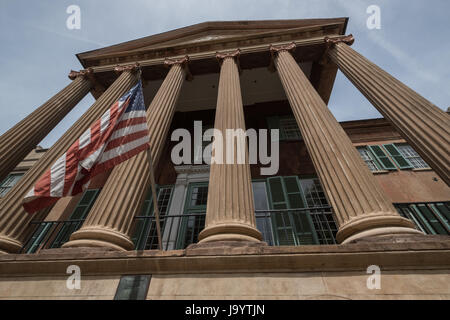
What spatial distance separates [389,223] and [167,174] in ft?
31.4

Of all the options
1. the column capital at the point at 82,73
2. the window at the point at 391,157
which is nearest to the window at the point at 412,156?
the window at the point at 391,157

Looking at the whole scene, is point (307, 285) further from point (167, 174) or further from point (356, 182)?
point (167, 174)

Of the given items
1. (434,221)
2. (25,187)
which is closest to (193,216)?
(25,187)

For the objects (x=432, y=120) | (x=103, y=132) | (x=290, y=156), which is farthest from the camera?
(x=290, y=156)

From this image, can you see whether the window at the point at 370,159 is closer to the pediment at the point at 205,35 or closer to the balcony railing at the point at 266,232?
the balcony railing at the point at 266,232

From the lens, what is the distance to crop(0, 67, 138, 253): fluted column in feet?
17.0

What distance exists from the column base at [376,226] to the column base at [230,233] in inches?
68.9

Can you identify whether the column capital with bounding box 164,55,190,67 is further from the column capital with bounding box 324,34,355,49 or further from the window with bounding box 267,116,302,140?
the column capital with bounding box 324,34,355,49

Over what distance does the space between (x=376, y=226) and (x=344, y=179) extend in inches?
46.0


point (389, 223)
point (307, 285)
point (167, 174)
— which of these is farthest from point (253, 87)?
point (307, 285)

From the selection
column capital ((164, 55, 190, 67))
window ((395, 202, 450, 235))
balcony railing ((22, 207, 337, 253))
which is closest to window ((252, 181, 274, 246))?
balcony railing ((22, 207, 337, 253))

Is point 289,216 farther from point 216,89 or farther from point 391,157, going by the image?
point 216,89

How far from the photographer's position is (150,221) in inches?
333

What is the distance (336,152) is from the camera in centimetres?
533
